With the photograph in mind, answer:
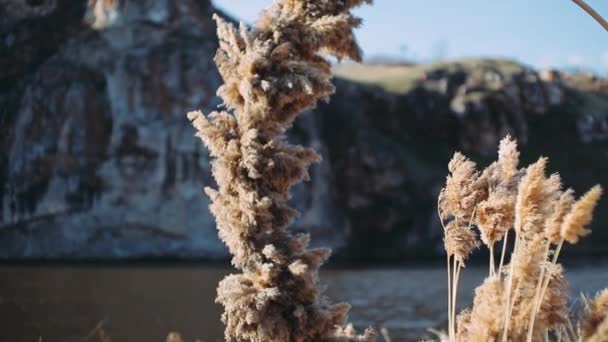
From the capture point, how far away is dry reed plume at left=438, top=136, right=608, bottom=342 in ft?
7.49

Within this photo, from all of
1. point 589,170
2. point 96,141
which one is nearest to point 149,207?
point 96,141

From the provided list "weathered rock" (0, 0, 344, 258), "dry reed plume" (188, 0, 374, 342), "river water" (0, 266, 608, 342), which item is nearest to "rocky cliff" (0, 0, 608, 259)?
"weathered rock" (0, 0, 344, 258)

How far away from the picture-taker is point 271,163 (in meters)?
2.67

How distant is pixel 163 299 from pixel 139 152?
522 inches

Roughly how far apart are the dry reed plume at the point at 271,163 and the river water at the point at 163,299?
9.75 m

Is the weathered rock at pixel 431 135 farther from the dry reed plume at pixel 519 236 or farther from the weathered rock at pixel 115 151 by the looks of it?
the dry reed plume at pixel 519 236

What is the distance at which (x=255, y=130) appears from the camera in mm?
2717

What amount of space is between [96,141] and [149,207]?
3877 millimetres

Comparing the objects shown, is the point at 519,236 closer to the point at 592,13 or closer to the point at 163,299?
the point at 592,13

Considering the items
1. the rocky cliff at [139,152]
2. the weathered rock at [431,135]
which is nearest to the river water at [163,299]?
the rocky cliff at [139,152]

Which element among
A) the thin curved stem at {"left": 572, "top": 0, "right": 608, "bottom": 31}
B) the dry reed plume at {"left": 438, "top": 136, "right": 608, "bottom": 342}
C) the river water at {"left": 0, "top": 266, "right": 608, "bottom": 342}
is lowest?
the river water at {"left": 0, "top": 266, "right": 608, "bottom": 342}

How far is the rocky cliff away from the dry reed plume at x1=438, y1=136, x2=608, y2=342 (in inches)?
1119

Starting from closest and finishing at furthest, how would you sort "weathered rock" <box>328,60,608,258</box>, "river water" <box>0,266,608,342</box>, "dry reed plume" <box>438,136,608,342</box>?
"dry reed plume" <box>438,136,608,342</box> < "river water" <box>0,266,608,342</box> < "weathered rock" <box>328,60,608,258</box>

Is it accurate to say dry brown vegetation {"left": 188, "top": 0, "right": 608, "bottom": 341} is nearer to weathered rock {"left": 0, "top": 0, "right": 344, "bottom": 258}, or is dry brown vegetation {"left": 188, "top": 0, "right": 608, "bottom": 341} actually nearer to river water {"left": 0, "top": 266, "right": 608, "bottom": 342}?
river water {"left": 0, "top": 266, "right": 608, "bottom": 342}
